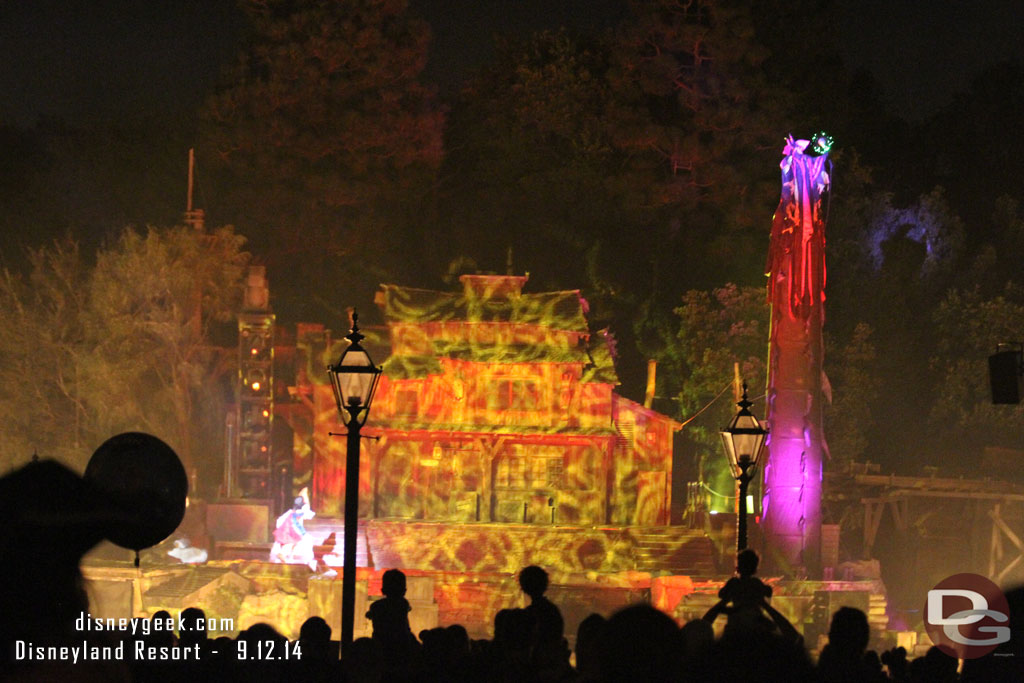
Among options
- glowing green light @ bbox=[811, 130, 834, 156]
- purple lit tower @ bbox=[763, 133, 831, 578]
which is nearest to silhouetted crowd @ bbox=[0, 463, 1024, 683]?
purple lit tower @ bbox=[763, 133, 831, 578]

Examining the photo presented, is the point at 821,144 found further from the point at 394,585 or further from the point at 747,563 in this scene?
the point at 394,585

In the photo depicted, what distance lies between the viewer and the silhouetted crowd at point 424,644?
3.52 meters

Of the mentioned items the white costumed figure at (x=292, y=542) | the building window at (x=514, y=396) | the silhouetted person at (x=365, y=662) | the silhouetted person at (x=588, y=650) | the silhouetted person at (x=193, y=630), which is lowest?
the white costumed figure at (x=292, y=542)

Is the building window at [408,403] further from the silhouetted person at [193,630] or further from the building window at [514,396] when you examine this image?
the silhouetted person at [193,630]

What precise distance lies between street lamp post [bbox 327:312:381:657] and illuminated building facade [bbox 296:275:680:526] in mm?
20581

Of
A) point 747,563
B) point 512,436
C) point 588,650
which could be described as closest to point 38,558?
point 588,650

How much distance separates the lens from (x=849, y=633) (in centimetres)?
559

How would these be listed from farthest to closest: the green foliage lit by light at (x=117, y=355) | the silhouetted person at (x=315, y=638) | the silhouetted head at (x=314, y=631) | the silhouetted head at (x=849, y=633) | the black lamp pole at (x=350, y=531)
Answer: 1. the green foliage lit by light at (x=117, y=355)
2. the black lamp pole at (x=350, y=531)
3. the silhouetted head at (x=314, y=631)
4. the silhouetted person at (x=315, y=638)
5. the silhouetted head at (x=849, y=633)

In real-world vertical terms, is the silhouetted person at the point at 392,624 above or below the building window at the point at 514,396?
below

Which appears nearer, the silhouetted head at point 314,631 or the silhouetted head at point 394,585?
the silhouetted head at point 314,631

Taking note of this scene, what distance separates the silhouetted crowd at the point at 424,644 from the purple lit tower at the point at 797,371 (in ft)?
65.2

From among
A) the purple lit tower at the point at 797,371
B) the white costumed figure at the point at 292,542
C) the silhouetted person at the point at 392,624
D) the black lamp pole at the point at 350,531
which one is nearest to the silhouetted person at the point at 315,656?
the silhouetted person at the point at 392,624

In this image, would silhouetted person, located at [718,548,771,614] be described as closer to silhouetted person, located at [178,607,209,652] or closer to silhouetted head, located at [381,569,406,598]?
silhouetted head, located at [381,569,406,598]

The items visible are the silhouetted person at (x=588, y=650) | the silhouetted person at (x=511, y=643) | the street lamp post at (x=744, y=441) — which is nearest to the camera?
the silhouetted person at (x=588, y=650)
